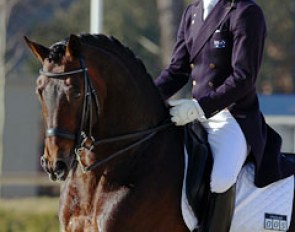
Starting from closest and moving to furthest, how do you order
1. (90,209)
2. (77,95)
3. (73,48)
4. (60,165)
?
(60,165) → (77,95) → (73,48) → (90,209)

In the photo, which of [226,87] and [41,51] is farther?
[226,87]

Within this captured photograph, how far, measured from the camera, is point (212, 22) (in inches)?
274

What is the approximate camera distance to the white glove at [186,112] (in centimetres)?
665

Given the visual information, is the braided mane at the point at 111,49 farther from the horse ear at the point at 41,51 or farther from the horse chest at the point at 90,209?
the horse chest at the point at 90,209

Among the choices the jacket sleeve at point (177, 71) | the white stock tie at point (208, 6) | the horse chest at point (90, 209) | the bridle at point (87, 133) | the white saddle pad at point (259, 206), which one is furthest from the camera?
the jacket sleeve at point (177, 71)

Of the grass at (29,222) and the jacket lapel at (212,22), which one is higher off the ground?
the jacket lapel at (212,22)

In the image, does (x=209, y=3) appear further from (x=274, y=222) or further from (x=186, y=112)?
(x=274, y=222)

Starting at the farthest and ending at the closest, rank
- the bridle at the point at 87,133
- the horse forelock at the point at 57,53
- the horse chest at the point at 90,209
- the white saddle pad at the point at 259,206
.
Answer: the white saddle pad at the point at 259,206 < the horse chest at the point at 90,209 < the horse forelock at the point at 57,53 < the bridle at the point at 87,133

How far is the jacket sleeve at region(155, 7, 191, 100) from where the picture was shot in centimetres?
724

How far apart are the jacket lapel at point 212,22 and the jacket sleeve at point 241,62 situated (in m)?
0.15

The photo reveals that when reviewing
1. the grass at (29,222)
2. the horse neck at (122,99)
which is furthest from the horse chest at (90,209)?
the grass at (29,222)

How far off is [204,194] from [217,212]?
0.50ft

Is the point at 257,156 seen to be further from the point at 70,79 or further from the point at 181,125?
the point at 70,79

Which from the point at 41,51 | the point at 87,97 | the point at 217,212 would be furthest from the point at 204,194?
the point at 41,51
